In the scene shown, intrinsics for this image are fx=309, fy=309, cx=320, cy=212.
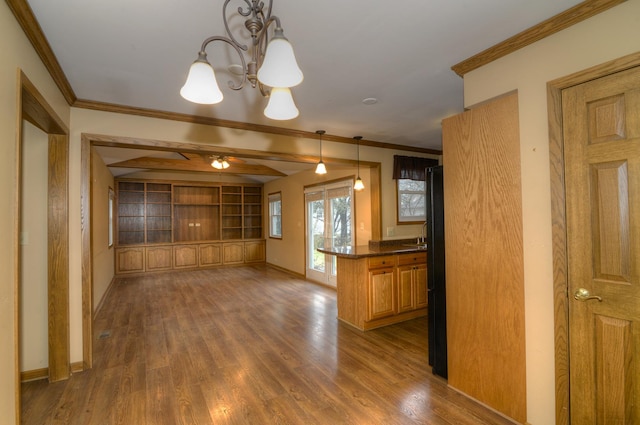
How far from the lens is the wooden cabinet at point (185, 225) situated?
7625mm

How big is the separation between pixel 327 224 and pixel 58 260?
431cm

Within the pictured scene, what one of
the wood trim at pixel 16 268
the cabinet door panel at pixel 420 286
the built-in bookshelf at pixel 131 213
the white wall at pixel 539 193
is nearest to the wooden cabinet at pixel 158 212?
the built-in bookshelf at pixel 131 213

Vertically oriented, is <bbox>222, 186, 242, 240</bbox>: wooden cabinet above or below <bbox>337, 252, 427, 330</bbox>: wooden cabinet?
above

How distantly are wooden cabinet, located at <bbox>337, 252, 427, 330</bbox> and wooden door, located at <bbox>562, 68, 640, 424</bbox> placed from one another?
84.2 inches

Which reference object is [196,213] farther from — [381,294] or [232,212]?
[381,294]

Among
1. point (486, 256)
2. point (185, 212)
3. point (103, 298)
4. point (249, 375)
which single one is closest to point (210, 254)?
point (185, 212)


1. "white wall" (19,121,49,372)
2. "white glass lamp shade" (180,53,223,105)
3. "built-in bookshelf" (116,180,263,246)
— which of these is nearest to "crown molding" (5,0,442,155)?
"white wall" (19,121,49,372)

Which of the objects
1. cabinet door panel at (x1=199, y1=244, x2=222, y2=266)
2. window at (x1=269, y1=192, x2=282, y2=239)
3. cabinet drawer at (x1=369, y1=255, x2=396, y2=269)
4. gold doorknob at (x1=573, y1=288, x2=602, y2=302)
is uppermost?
window at (x1=269, y1=192, x2=282, y2=239)

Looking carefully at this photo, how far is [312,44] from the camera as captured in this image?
206cm

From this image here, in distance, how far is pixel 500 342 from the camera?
2121mm

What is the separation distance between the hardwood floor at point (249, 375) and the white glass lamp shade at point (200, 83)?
2088 mm

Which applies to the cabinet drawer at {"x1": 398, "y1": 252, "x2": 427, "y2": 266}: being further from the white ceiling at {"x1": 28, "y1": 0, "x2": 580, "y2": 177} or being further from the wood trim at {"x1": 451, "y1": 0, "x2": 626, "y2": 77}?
the wood trim at {"x1": 451, "y1": 0, "x2": 626, "y2": 77}

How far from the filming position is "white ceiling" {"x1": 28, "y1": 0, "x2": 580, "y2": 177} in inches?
67.1

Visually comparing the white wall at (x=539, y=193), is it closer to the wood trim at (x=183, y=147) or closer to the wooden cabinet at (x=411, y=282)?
the wooden cabinet at (x=411, y=282)
